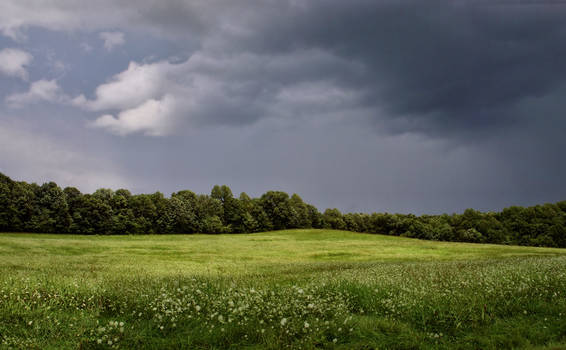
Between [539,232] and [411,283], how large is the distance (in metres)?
85.2

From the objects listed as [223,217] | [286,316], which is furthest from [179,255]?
[223,217]

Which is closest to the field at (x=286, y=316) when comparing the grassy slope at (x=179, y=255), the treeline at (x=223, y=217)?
the grassy slope at (x=179, y=255)

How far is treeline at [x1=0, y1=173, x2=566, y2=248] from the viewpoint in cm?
6606

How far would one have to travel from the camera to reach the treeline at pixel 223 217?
66.1m

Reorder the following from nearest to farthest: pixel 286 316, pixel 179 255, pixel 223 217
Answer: pixel 286 316
pixel 179 255
pixel 223 217

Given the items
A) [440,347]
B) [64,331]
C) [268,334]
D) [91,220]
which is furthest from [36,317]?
[91,220]

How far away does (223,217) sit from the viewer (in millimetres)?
84375

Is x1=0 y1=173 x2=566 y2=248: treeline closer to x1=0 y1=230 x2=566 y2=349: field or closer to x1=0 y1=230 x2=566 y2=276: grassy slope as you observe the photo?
x1=0 y1=230 x2=566 y2=276: grassy slope

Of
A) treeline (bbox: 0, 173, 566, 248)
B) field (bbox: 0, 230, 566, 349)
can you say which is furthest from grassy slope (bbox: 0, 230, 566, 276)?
treeline (bbox: 0, 173, 566, 248)

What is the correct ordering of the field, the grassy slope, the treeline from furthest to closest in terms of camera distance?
the treeline → the grassy slope → the field

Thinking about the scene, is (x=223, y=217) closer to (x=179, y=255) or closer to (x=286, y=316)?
(x=179, y=255)

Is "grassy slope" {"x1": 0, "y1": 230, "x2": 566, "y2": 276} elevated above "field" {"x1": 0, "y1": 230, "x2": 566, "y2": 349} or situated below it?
below

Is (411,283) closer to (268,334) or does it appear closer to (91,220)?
(268,334)

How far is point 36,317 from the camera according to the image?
23.3ft
